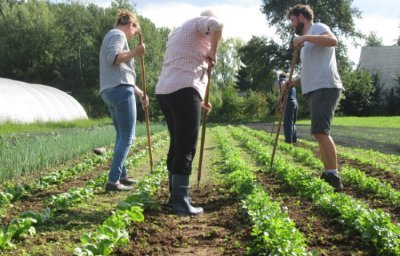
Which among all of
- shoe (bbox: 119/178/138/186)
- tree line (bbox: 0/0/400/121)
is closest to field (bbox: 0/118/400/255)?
shoe (bbox: 119/178/138/186)

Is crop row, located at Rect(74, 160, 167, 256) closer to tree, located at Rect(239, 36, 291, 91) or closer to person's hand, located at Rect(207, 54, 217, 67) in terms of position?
person's hand, located at Rect(207, 54, 217, 67)

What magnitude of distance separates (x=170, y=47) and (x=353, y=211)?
236cm

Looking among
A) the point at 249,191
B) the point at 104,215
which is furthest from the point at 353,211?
the point at 104,215

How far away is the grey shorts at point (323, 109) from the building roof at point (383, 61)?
44.8 m

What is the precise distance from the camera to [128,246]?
11.4 ft

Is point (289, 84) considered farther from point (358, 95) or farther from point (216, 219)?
point (358, 95)

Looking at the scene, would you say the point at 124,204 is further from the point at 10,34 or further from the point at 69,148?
the point at 10,34

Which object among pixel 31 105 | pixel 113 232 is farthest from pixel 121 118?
pixel 31 105

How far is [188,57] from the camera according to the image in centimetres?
461

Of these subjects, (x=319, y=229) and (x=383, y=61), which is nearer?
(x=319, y=229)

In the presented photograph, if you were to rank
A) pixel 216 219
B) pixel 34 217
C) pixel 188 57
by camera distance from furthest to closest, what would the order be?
pixel 188 57, pixel 216 219, pixel 34 217

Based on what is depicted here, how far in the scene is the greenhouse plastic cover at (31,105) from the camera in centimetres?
2050

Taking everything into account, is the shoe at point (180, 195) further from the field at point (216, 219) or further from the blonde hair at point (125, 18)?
the blonde hair at point (125, 18)

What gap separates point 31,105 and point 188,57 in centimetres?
2003
